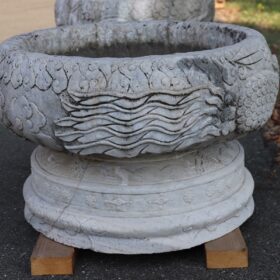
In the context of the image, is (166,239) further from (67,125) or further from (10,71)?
(10,71)

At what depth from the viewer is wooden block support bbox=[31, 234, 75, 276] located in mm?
2113

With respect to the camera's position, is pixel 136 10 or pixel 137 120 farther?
pixel 136 10

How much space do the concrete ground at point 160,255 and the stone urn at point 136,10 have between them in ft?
2.98

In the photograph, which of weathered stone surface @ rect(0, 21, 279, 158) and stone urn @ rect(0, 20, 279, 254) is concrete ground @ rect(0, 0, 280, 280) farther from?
weathered stone surface @ rect(0, 21, 279, 158)

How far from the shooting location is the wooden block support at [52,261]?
6.93 feet

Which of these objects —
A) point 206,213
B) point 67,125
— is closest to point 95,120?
point 67,125

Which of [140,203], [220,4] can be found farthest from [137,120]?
[220,4]

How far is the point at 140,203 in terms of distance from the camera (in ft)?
6.85

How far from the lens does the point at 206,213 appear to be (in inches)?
84.0

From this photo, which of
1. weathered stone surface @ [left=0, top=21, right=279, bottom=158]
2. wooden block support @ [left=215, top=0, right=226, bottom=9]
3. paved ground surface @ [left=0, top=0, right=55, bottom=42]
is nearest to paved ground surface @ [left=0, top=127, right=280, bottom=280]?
weathered stone surface @ [left=0, top=21, right=279, bottom=158]

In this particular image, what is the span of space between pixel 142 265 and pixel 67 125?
62 centimetres

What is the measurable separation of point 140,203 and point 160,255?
10.4 inches

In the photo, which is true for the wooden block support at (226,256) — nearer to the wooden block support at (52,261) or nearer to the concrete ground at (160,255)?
the concrete ground at (160,255)

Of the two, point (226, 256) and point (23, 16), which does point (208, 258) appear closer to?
point (226, 256)
